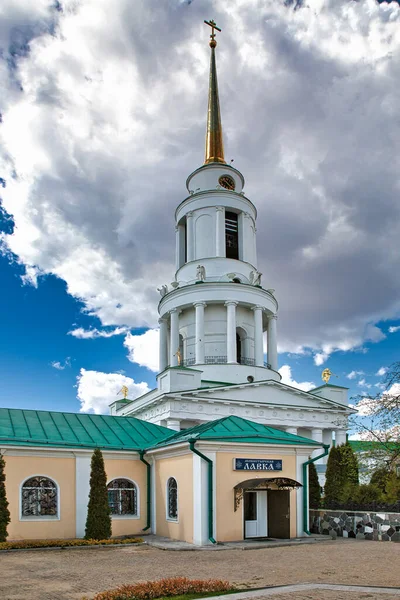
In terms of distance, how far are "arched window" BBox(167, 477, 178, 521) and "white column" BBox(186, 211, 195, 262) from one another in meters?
20.9

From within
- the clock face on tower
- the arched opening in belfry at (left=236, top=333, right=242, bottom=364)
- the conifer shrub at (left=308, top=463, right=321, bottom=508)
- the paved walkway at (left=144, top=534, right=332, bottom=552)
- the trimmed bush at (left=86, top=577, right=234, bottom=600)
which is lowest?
the paved walkway at (left=144, top=534, right=332, bottom=552)

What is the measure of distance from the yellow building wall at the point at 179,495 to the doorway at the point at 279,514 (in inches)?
124

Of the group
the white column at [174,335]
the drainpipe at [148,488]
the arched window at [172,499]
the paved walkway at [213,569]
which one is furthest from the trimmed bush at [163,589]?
the white column at [174,335]

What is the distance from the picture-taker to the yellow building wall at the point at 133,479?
70.0 ft

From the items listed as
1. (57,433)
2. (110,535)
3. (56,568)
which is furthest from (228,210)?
(56,568)

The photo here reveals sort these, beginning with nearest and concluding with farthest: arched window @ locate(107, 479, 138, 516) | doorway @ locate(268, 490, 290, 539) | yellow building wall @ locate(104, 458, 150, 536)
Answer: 1. doorway @ locate(268, 490, 290, 539)
2. yellow building wall @ locate(104, 458, 150, 536)
3. arched window @ locate(107, 479, 138, 516)

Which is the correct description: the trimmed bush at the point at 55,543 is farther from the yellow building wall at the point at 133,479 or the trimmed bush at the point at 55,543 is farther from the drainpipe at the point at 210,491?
the yellow building wall at the point at 133,479

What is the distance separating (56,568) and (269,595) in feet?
20.5

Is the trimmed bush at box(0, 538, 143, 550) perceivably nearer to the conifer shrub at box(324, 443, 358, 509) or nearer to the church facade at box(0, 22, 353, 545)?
the church facade at box(0, 22, 353, 545)

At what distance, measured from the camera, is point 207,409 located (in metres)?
31.8

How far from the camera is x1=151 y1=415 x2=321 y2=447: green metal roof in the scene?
19531 millimetres

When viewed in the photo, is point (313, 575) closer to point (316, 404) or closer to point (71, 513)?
point (71, 513)

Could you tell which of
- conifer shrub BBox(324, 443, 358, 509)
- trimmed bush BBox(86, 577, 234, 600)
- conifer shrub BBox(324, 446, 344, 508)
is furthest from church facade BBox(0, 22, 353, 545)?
trimmed bush BBox(86, 577, 234, 600)

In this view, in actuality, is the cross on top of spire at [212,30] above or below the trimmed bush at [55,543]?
above
